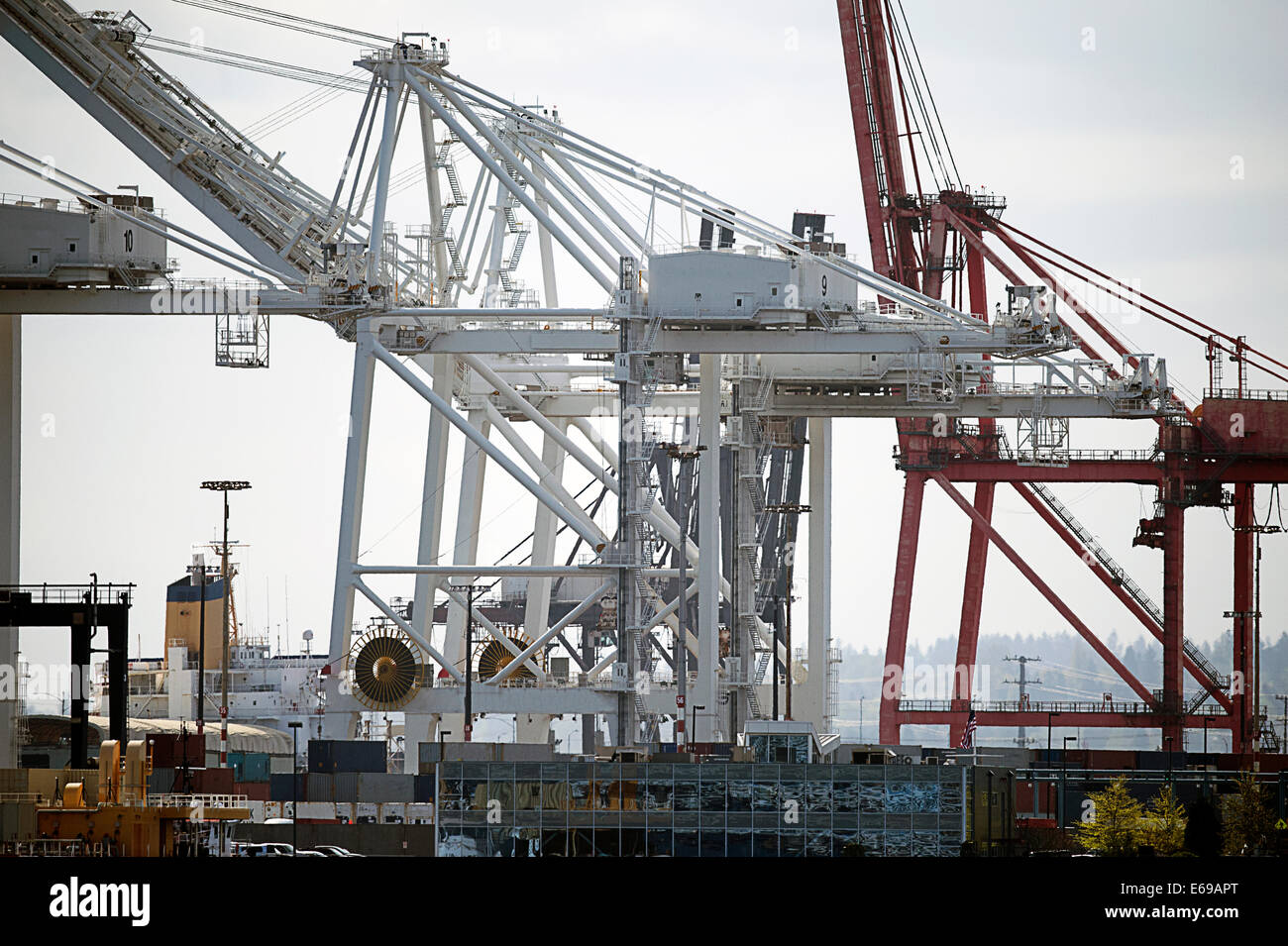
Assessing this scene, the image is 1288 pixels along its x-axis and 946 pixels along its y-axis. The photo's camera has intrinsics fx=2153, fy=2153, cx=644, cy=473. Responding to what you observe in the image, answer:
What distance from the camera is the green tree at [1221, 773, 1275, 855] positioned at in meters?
46.7

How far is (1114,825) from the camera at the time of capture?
156ft

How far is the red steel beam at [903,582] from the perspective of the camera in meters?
76.8

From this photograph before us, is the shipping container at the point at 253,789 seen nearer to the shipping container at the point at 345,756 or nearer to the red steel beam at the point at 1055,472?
the shipping container at the point at 345,756

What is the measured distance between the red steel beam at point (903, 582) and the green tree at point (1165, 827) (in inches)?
1014

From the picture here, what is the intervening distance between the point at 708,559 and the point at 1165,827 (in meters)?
18.2

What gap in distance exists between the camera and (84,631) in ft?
156

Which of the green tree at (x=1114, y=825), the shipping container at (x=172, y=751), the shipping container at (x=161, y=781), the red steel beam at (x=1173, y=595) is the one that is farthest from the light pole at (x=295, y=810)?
the red steel beam at (x=1173, y=595)

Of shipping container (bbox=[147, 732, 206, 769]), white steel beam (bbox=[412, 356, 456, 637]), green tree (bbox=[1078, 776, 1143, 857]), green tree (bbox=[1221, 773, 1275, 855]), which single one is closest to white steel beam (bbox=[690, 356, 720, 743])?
white steel beam (bbox=[412, 356, 456, 637])

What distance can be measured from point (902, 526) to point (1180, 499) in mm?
9813

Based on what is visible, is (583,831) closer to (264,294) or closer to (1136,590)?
(264,294)

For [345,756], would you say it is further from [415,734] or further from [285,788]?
[415,734]

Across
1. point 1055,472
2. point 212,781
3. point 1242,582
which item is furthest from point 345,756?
point 1242,582

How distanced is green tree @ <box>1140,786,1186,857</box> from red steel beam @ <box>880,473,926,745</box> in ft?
84.5

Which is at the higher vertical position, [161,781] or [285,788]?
[161,781]
